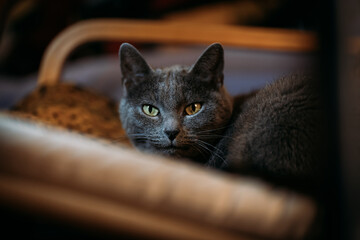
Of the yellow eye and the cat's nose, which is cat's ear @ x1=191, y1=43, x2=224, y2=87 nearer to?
the yellow eye

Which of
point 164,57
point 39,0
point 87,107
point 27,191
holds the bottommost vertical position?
point 27,191

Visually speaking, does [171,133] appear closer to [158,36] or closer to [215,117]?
[215,117]

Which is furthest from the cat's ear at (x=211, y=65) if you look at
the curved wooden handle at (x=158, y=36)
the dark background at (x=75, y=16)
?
the dark background at (x=75, y=16)

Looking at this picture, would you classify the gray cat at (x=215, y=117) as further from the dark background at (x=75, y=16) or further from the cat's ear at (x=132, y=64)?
the dark background at (x=75, y=16)

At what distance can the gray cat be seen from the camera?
0.68 meters

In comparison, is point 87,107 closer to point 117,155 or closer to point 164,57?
point 164,57

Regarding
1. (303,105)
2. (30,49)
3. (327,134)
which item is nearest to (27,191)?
(327,134)

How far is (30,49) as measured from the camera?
2.65m

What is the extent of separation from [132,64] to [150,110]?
16 centimetres

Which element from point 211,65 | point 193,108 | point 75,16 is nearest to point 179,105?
point 193,108

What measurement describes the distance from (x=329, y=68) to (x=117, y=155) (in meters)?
0.36

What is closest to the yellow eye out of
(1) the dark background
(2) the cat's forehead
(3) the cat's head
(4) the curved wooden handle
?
(3) the cat's head

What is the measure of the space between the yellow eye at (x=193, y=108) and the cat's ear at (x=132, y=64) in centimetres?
19

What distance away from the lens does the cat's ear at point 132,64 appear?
0.97 metres
